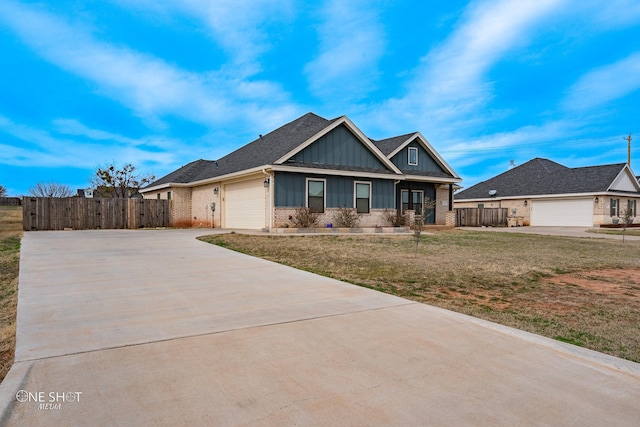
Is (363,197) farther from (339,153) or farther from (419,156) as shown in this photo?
(419,156)

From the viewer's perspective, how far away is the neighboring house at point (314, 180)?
695 inches

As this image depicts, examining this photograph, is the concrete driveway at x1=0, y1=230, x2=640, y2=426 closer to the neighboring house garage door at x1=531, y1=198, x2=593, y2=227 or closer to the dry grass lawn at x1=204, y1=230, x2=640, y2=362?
the dry grass lawn at x1=204, y1=230, x2=640, y2=362

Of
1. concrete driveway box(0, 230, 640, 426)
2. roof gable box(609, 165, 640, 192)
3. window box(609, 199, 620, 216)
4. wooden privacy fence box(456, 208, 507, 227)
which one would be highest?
roof gable box(609, 165, 640, 192)

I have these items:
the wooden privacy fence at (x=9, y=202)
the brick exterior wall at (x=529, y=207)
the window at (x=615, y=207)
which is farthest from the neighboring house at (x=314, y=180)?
the wooden privacy fence at (x=9, y=202)

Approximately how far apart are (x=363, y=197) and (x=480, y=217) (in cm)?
1541

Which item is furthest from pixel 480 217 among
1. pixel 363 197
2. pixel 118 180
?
pixel 118 180

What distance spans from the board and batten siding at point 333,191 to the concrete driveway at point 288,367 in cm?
1212

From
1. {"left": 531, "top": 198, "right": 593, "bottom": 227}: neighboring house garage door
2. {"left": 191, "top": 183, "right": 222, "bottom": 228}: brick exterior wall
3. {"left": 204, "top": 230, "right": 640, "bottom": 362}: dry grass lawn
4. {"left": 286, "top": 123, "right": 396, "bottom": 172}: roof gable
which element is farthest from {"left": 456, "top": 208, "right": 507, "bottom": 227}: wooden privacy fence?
A: {"left": 191, "top": 183, "right": 222, "bottom": 228}: brick exterior wall

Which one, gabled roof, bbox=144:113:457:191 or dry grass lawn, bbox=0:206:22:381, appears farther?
gabled roof, bbox=144:113:457:191

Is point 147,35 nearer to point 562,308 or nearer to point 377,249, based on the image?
point 377,249

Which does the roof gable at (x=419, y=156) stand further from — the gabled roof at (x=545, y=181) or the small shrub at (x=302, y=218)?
the gabled roof at (x=545, y=181)

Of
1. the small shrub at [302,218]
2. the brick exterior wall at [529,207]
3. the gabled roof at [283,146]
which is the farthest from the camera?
the brick exterior wall at [529,207]

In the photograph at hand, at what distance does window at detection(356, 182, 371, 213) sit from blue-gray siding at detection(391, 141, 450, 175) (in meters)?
4.09

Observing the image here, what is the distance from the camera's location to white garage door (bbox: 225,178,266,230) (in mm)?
18359
